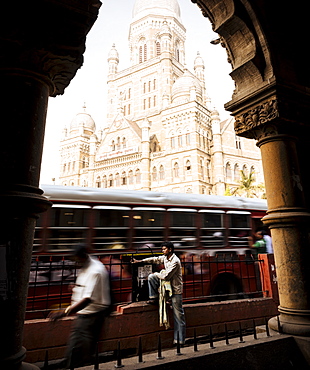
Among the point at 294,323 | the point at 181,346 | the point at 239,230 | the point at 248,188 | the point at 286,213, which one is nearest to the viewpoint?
the point at 294,323

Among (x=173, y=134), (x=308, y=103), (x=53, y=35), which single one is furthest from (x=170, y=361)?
(x=173, y=134)

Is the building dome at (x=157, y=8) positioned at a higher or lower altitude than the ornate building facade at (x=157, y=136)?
higher

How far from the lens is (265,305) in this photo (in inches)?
212

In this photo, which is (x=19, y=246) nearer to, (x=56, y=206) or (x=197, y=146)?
(x=56, y=206)

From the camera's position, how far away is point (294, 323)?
264 cm

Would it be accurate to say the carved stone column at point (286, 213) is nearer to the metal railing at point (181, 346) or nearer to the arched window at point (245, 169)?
the metal railing at point (181, 346)

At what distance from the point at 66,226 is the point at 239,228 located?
5.27m

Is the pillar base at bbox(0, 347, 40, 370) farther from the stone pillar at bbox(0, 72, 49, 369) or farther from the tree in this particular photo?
the tree

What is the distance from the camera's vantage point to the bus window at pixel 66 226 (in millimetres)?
6379

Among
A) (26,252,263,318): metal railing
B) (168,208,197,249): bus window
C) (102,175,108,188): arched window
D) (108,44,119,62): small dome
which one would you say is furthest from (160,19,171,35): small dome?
(26,252,263,318): metal railing

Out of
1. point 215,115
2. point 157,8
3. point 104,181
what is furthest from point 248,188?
point 157,8

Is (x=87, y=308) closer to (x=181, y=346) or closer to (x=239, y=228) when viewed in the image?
(x=181, y=346)

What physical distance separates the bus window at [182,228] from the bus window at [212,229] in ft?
0.92

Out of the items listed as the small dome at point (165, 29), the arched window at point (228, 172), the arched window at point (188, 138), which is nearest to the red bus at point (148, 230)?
the arched window at point (188, 138)
